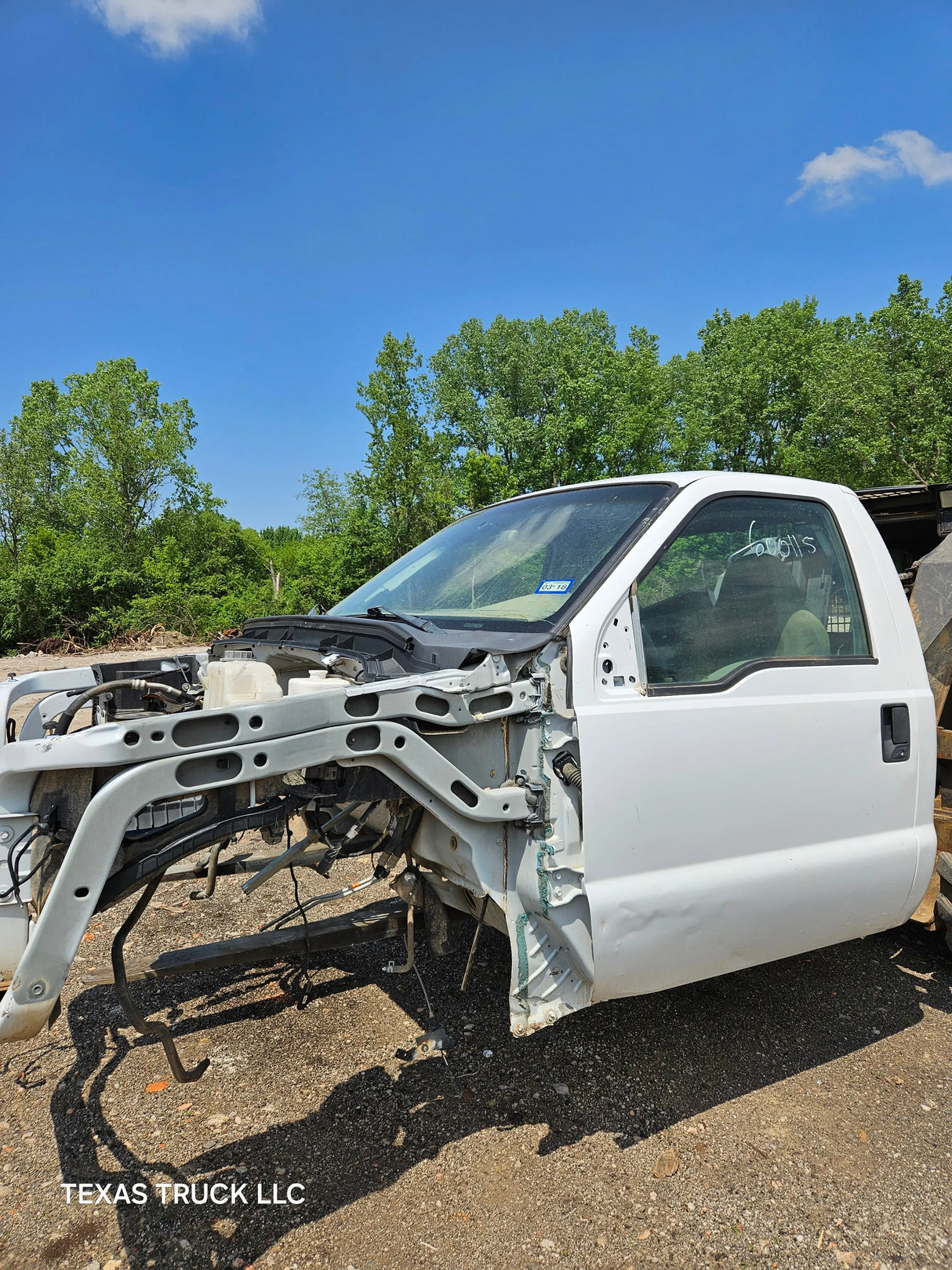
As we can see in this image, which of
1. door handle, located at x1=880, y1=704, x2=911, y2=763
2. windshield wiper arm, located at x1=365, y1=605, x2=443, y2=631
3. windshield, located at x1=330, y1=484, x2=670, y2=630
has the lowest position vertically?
door handle, located at x1=880, y1=704, x2=911, y2=763

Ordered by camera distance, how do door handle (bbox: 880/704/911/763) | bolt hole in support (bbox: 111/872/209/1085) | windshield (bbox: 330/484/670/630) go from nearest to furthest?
1. bolt hole in support (bbox: 111/872/209/1085)
2. windshield (bbox: 330/484/670/630)
3. door handle (bbox: 880/704/911/763)

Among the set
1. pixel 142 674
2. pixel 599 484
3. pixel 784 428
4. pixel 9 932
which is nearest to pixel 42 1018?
pixel 9 932

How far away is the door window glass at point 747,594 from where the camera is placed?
8.37 ft

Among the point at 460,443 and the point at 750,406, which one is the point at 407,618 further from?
the point at 460,443

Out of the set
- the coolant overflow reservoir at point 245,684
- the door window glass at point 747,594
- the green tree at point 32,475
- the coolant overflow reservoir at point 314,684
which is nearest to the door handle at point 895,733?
the door window glass at point 747,594

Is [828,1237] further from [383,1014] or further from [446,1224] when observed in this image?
[383,1014]

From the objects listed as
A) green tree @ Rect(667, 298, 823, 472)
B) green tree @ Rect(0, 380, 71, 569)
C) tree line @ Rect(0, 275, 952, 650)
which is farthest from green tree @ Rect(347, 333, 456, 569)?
green tree @ Rect(0, 380, 71, 569)

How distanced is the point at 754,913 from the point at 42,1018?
2066 millimetres

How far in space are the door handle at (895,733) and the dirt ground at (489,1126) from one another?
1.24 metres

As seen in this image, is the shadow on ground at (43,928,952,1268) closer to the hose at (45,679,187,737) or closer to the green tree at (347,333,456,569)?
the hose at (45,679,187,737)

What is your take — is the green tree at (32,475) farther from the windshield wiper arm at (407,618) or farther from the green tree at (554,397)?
the windshield wiper arm at (407,618)

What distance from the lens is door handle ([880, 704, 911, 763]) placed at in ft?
9.34

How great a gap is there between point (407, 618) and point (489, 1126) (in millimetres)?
1811

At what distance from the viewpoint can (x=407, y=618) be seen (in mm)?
2973
